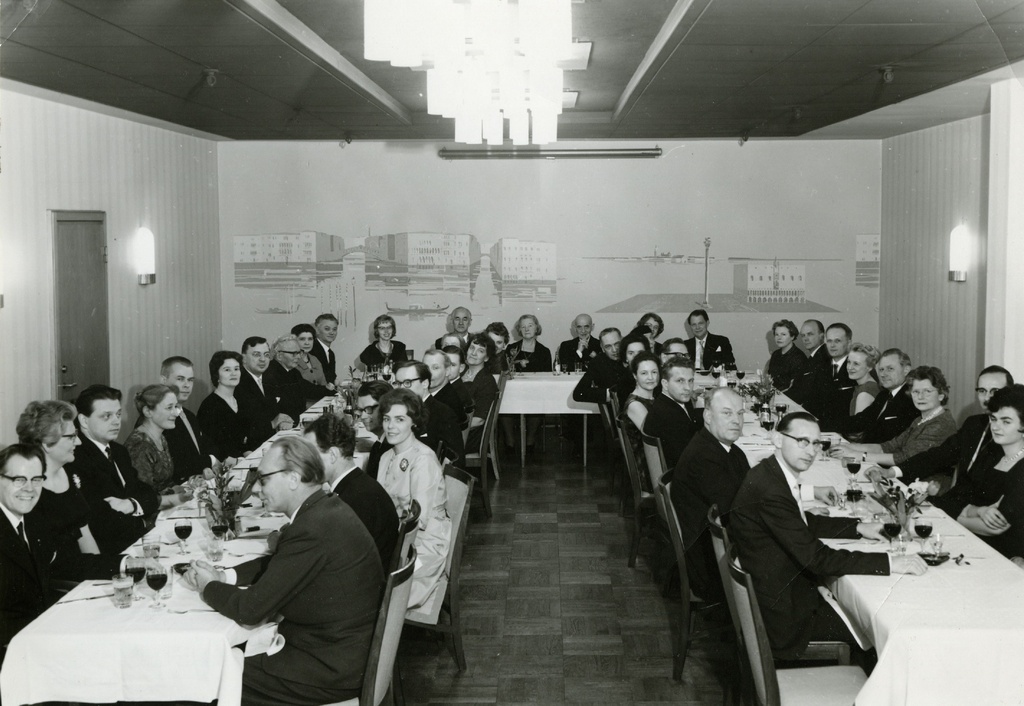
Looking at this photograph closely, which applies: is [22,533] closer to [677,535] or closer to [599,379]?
[677,535]

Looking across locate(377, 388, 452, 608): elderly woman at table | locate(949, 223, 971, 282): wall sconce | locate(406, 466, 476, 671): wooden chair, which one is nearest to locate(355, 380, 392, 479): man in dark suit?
locate(377, 388, 452, 608): elderly woman at table

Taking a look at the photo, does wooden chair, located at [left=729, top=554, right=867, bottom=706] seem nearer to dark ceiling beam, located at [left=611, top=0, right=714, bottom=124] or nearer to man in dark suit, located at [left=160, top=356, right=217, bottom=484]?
dark ceiling beam, located at [left=611, top=0, right=714, bottom=124]

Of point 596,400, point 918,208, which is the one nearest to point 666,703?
point 596,400

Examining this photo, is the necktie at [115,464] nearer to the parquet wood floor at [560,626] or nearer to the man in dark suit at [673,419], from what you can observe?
the parquet wood floor at [560,626]

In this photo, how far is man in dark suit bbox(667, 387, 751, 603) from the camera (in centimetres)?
459

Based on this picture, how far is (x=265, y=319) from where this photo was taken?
1174 centimetres

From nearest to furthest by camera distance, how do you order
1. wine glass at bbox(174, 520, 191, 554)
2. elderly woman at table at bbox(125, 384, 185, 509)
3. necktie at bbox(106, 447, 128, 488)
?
wine glass at bbox(174, 520, 191, 554)
necktie at bbox(106, 447, 128, 488)
elderly woman at table at bbox(125, 384, 185, 509)

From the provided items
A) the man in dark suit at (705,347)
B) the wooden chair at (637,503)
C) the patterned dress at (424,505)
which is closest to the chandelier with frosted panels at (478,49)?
the patterned dress at (424,505)

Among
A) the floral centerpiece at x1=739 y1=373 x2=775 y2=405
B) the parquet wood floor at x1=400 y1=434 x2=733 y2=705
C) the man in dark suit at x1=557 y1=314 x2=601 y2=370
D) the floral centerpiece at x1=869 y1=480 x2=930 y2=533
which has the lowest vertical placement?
the parquet wood floor at x1=400 y1=434 x2=733 y2=705

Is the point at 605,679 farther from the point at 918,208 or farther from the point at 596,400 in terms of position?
the point at 918,208

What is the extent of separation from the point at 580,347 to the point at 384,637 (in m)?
7.39

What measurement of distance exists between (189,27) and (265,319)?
21.3 feet

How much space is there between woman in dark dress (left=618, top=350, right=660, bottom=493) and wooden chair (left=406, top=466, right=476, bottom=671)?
1835 mm

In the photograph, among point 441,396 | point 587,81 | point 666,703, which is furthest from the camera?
point 587,81
